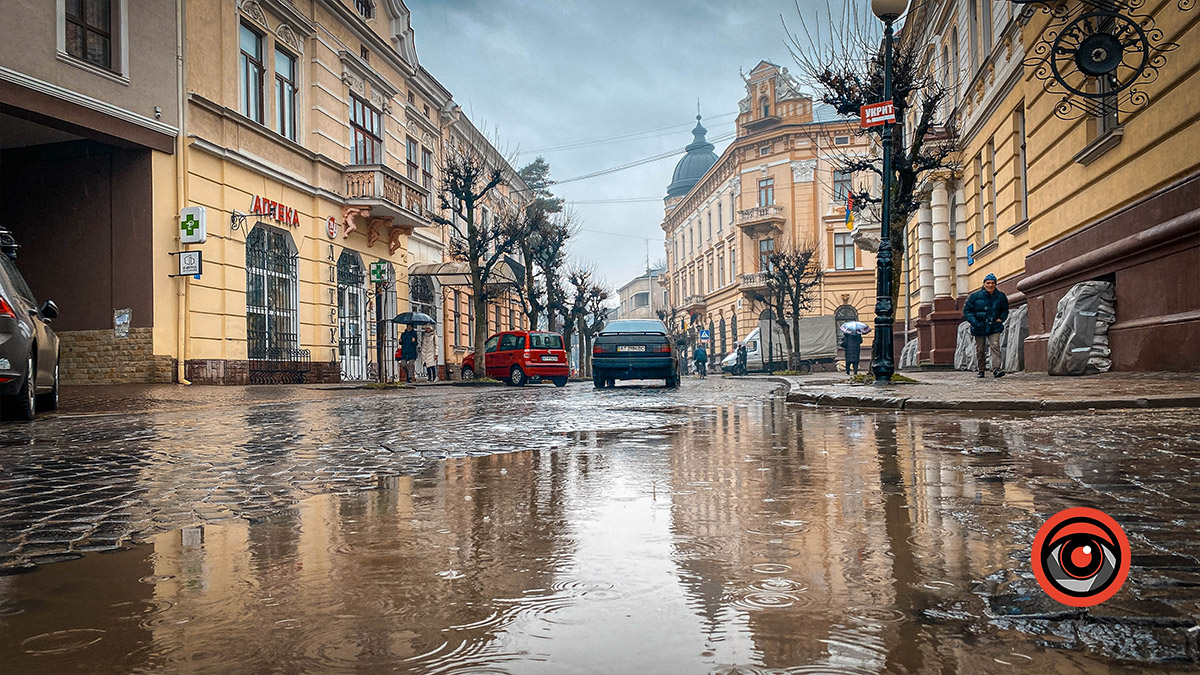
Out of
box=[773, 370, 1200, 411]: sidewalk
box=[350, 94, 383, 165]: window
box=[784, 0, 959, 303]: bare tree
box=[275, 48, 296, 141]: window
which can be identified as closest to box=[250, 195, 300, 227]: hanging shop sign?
box=[275, 48, 296, 141]: window

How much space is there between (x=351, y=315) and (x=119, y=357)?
8.93m

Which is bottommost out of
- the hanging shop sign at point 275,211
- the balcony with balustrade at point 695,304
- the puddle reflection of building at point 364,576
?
the puddle reflection of building at point 364,576

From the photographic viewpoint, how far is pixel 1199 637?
74.6 inches

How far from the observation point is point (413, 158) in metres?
31.4

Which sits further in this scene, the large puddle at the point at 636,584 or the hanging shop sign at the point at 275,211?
the hanging shop sign at the point at 275,211

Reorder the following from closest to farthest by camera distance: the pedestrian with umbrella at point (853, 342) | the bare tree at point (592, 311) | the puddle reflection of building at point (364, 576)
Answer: the puddle reflection of building at point (364, 576)
the pedestrian with umbrella at point (853, 342)
the bare tree at point (592, 311)

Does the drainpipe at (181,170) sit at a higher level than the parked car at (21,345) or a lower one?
higher

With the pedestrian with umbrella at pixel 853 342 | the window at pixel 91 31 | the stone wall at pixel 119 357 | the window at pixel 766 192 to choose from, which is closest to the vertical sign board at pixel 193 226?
the stone wall at pixel 119 357

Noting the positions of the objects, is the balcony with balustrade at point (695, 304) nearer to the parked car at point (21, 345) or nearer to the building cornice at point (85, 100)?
the building cornice at point (85, 100)

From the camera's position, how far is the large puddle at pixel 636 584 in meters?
1.91

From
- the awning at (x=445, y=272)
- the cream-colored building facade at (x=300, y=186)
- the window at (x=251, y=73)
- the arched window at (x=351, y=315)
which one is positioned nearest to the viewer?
the cream-colored building facade at (x=300, y=186)

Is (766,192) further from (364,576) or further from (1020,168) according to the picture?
(364,576)

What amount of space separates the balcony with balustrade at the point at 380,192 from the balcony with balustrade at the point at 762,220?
31.5 meters

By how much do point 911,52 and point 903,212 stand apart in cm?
326
